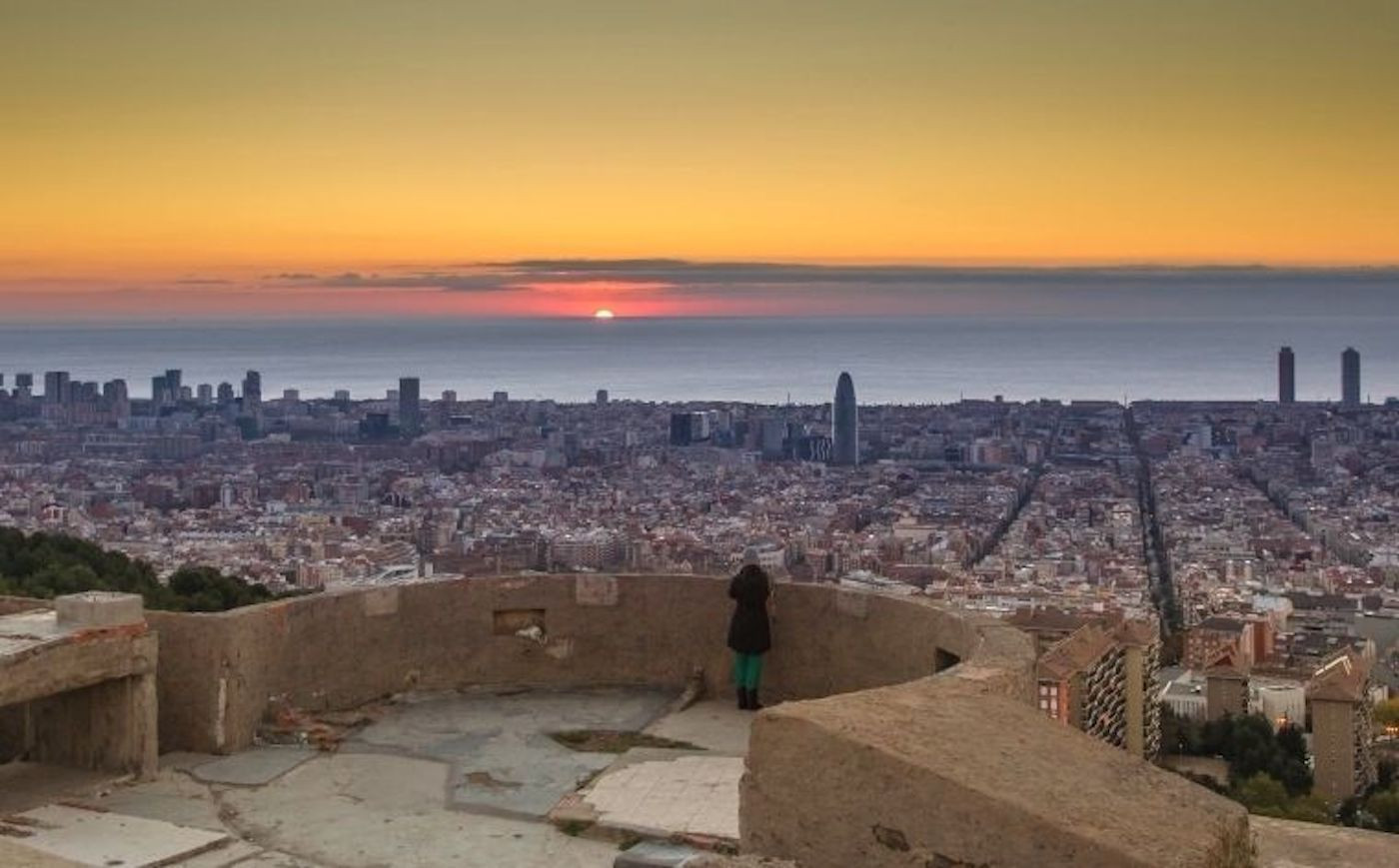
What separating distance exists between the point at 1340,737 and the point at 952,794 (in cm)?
3928

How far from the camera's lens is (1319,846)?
4672 mm

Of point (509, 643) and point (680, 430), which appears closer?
point (509, 643)

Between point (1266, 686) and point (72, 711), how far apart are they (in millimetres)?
46685

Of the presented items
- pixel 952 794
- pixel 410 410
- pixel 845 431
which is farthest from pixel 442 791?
pixel 410 410

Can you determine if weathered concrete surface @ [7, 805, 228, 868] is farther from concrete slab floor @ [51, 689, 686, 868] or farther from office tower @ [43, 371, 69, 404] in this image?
office tower @ [43, 371, 69, 404]

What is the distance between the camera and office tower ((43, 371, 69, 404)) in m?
93.0

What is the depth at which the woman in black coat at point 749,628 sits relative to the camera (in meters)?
8.02

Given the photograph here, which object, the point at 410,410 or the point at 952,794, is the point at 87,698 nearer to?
the point at 952,794

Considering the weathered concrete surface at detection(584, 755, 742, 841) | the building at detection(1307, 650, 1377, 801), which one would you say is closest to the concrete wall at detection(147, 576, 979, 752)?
the weathered concrete surface at detection(584, 755, 742, 841)

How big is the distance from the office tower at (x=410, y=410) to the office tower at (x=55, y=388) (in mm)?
18683

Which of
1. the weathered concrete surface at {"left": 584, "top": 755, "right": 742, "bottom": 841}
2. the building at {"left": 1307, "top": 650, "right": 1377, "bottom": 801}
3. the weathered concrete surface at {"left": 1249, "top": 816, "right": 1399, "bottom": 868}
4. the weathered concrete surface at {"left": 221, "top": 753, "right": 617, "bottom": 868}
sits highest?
the weathered concrete surface at {"left": 1249, "top": 816, "right": 1399, "bottom": 868}

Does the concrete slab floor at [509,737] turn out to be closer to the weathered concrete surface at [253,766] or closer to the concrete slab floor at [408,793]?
the concrete slab floor at [408,793]

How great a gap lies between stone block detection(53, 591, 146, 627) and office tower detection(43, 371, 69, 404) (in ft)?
301

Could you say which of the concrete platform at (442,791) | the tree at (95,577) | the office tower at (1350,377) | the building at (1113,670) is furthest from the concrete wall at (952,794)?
the office tower at (1350,377)
